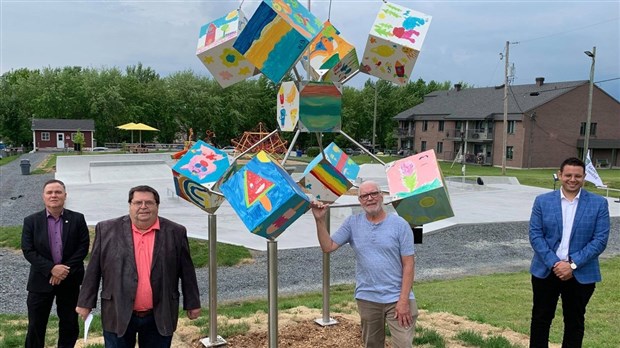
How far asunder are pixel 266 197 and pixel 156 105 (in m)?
58.3

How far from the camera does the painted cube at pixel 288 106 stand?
427 centimetres

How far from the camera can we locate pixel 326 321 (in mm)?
5367

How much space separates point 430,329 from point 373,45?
300 centimetres

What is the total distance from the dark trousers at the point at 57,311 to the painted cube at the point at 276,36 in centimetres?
238

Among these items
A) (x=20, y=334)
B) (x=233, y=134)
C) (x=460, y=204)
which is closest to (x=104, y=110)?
(x=233, y=134)

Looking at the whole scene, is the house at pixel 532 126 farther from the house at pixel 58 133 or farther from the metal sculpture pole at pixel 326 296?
the metal sculpture pole at pixel 326 296

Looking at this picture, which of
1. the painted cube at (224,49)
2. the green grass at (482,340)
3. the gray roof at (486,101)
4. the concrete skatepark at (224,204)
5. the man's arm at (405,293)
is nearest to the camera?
the man's arm at (405,293)

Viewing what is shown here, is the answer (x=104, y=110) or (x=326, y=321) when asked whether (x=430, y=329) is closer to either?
(x=326, y=321)

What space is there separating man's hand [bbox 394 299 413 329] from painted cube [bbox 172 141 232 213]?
183 centimetres

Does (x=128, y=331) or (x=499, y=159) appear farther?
(x=499, y=159)

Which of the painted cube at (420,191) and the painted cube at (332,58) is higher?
the painted cube at (332,58)

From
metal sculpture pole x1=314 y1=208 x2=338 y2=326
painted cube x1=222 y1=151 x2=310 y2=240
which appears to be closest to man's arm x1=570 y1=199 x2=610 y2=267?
painted cube x1=222 y1=151 x2=310 y2=240

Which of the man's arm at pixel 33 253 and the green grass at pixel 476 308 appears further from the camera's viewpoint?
the green grass at pixel 476 308

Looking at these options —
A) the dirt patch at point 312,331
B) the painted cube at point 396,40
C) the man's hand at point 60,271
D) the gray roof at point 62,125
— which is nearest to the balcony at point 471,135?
the gray roof at point 62,125
